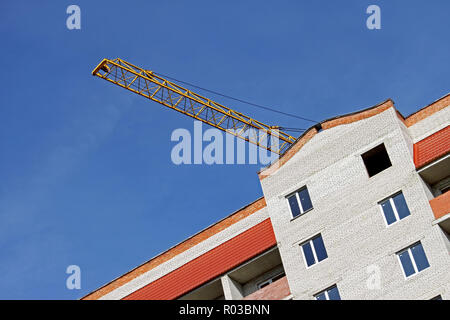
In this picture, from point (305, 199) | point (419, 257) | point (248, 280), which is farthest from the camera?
point (248, 280)

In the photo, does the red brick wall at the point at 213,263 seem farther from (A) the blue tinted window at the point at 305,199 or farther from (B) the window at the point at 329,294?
(B) the window at the point at 329,294

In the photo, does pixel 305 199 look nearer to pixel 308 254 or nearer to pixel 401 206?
pixel 308 254

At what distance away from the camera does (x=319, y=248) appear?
2997 centimetres

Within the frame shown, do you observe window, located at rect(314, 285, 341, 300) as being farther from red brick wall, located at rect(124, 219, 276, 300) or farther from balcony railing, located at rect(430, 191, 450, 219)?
balcony railing, located at rect(430, 191, 450, 219)

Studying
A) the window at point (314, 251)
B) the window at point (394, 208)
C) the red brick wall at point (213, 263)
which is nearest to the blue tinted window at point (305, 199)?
the window at point (314, 251)

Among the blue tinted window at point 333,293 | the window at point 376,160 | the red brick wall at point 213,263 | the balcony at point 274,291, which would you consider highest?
the window at point 376,160

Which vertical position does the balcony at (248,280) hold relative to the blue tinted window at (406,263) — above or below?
above

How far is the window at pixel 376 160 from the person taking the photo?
31.2m

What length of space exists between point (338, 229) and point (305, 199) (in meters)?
2.74

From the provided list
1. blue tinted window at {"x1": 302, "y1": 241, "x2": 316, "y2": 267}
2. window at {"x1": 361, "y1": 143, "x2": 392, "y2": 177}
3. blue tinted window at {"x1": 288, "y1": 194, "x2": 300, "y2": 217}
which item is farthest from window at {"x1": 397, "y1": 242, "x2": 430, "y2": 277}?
blue tinted window at {"x1": 288, "y1": 194, "x2": 300, "y2": 217}

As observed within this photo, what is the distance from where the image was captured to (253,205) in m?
33.8

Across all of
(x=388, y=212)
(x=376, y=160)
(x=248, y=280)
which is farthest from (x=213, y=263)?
(x=376, y=160)
